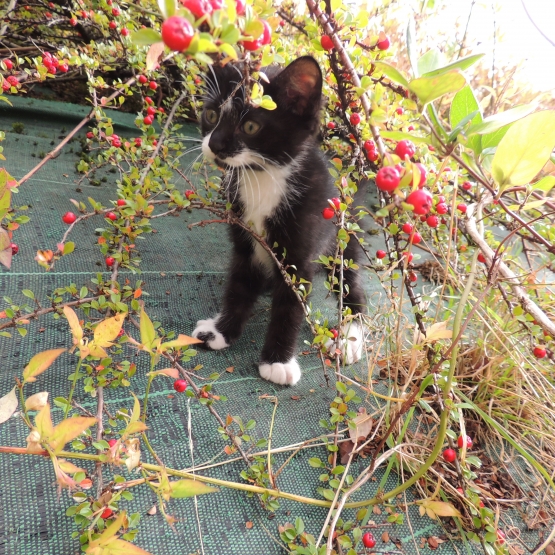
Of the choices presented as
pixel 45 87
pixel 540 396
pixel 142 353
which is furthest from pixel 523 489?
pixel 45 87

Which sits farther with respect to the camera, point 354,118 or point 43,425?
point 354,118

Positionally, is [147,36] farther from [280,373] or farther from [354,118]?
[280,373]

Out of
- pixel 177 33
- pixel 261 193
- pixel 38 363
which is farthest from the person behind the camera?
pixel 261 193

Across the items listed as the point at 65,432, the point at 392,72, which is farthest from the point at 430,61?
the point at 65,432

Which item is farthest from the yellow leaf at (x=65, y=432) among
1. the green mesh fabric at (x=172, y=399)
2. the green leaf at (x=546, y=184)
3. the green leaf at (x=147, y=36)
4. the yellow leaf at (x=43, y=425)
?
the green leaf at (x=546, y=184)

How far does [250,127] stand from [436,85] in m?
0.85

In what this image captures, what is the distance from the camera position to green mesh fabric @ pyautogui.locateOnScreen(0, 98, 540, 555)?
0.71 m

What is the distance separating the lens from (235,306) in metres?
1.38

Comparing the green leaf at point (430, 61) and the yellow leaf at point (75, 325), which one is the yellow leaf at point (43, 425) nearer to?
the yellow leaf at point (75, 325)

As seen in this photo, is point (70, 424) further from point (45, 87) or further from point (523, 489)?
point (45, 87)

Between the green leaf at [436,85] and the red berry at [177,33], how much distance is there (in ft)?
0.78

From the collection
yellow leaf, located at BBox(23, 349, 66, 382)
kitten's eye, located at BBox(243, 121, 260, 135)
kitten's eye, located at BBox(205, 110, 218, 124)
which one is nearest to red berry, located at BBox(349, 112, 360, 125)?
kitten's eye, located at BBox(243, 121, 260, 135)

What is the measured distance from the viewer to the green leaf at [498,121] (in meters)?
0.46

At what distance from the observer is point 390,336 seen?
1193 mm
